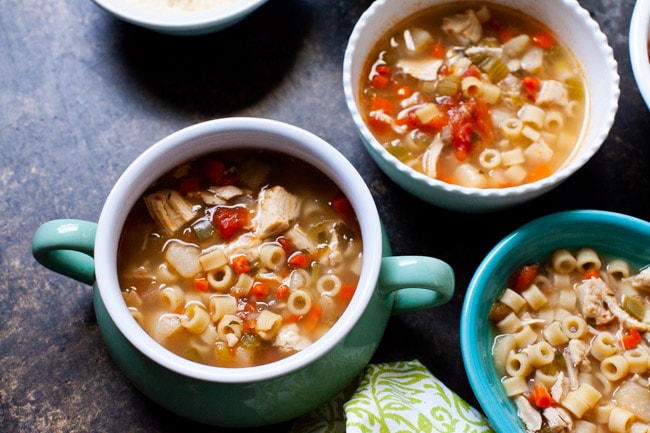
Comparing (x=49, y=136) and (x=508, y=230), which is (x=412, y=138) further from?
(x=49, y=136)

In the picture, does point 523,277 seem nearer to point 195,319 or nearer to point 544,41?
point 544,41

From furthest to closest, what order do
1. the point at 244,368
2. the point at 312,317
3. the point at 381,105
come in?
the point at 381,105 → the point at 312,317 → the point at 244,368

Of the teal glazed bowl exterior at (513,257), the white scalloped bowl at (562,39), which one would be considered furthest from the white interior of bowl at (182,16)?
the teal glazed bowl exterior at (513,257)

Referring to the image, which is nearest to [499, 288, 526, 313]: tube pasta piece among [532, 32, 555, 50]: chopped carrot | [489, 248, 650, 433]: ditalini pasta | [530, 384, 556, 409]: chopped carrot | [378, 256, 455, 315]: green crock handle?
[489, 248, 650, 433]: ditalini pasta

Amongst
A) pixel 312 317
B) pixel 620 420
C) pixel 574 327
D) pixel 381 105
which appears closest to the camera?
pixel 312 317

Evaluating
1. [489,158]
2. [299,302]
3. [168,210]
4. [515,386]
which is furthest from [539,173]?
[168,210]

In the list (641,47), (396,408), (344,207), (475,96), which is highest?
(641,47)

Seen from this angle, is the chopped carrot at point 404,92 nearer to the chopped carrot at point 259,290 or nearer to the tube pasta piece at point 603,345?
the chopped carrot at point 259,290
